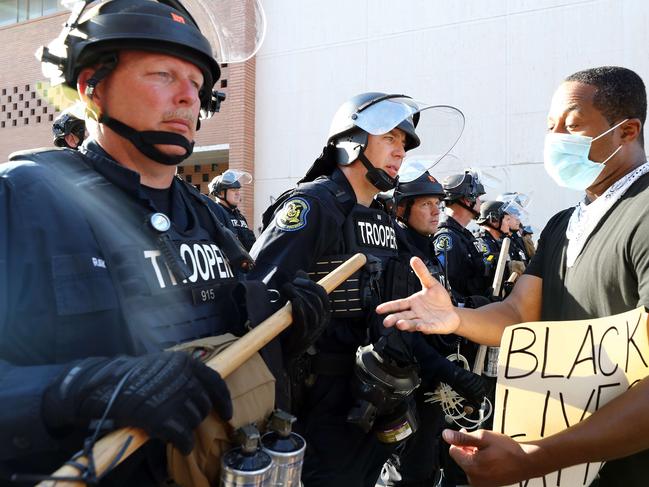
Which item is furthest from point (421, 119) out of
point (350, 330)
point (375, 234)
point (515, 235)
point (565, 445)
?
point (515, 235)

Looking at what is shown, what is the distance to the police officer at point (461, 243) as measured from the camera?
552 cm

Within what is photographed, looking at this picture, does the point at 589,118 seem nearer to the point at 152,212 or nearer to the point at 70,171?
the point at 152,212

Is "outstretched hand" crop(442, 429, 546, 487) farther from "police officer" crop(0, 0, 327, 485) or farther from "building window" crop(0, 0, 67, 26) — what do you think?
"building window" crop(0, 0, 67, 26)

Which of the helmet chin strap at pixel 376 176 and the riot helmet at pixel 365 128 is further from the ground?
the riot helmet at pixel 365 128

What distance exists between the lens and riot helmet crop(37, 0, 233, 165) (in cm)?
169

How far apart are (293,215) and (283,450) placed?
148 centimetres

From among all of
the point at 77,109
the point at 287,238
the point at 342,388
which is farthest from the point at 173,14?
the point at 342,388

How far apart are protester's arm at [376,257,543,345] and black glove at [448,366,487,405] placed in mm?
1354

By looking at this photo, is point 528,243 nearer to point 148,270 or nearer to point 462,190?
point 462,190

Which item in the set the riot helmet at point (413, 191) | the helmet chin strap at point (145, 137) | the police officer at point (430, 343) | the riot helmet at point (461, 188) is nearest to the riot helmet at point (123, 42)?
the helmet chin strap at point (145, 137)

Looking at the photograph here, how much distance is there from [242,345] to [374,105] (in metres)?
2.13

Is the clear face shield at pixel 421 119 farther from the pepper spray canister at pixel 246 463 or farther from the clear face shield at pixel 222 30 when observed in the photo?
the pepper spray canister at pixel 246 463

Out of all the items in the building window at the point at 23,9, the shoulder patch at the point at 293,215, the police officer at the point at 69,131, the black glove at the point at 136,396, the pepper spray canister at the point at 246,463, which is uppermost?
the building window at the point at 23,9

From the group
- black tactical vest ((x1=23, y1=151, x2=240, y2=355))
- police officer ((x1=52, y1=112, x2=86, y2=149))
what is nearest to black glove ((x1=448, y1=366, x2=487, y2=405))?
black tactical vest ((x1=23, y1=151, x2=240, y2=355))
